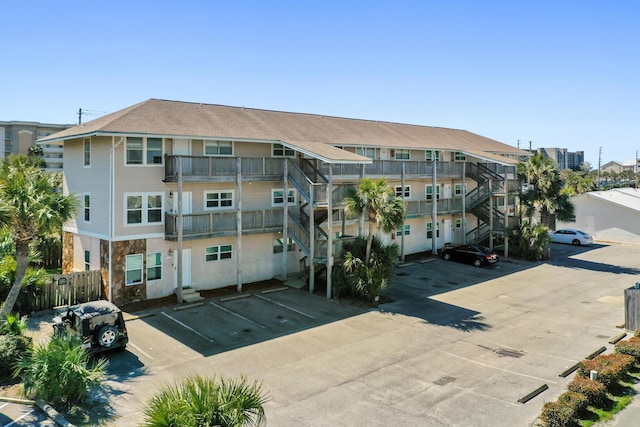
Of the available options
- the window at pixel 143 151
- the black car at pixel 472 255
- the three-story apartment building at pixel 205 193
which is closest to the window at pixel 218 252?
the three-story apartment building at pixel 205 193

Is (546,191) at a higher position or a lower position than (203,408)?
higher

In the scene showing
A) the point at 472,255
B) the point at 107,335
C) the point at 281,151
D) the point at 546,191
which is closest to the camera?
the point at 107,335

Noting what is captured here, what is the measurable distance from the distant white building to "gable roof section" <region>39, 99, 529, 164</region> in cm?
1299

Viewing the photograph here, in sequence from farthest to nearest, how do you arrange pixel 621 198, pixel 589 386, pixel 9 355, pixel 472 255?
1. pixel 621 198
2. pixel 472 255
3. pixel 9 355
4. pixel 589 386

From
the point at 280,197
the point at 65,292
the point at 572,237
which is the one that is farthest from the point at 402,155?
the point at 65,292

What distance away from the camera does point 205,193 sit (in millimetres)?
24484

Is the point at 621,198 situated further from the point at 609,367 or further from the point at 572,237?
the point at 609,367

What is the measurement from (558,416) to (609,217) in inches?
1563

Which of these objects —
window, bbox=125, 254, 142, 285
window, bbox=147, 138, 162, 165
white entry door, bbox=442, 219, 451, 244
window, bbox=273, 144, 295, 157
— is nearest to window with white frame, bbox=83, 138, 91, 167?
window, bbox=147, 138, 162, 165

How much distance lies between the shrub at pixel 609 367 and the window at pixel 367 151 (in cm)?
1996

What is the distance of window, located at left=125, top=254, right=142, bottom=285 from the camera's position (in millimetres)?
21875

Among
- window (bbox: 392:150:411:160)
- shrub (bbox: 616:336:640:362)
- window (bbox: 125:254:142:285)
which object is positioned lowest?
shrub (bbox: 616:336:640:362)

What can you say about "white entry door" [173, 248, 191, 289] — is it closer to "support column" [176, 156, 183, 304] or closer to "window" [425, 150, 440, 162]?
"support column" [176, 156, 183, 304]

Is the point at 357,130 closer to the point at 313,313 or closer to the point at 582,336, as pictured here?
the point at 313,313
